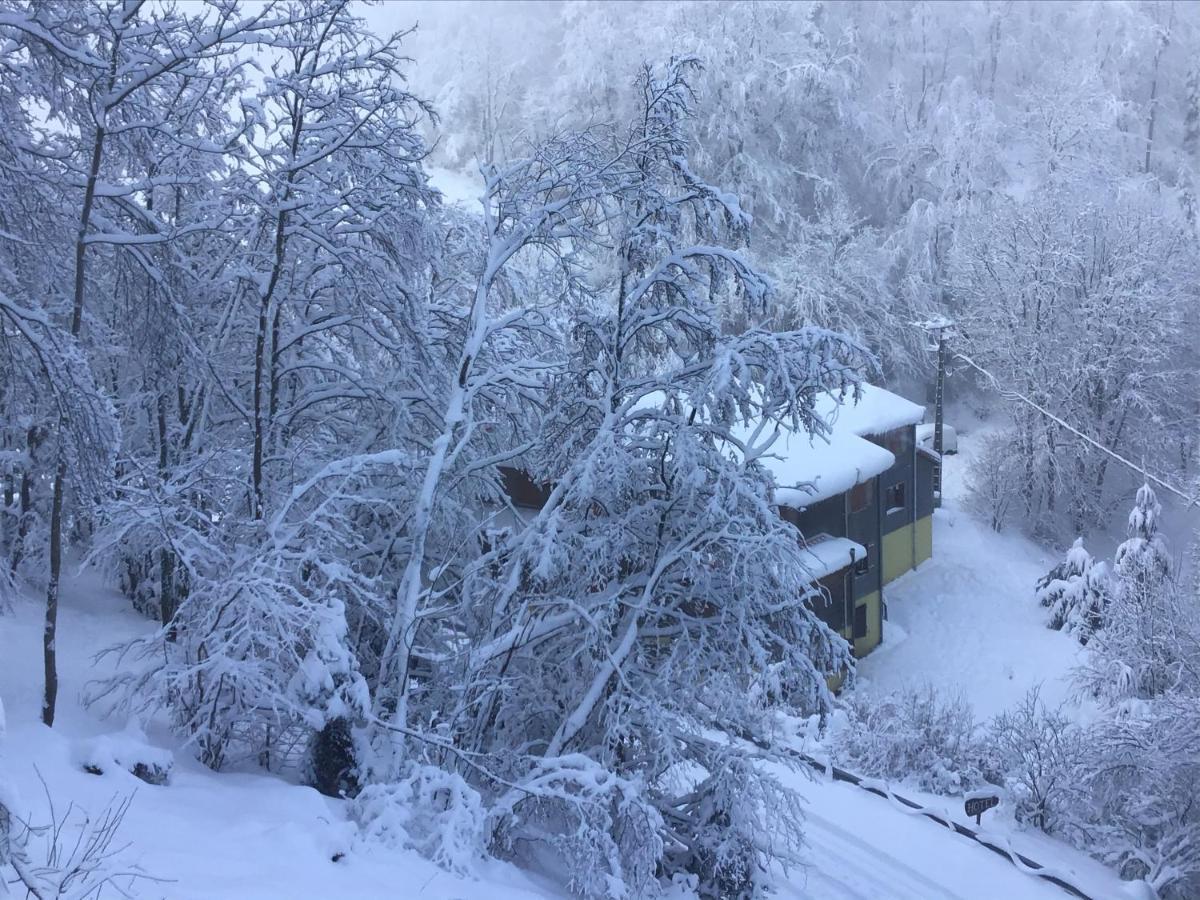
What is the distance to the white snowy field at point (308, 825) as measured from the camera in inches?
237

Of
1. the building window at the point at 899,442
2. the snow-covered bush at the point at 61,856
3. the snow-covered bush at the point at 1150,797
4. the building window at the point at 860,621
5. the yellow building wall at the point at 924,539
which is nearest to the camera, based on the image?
the snow-covered bush at the point at 61,856

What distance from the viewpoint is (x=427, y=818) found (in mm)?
7367

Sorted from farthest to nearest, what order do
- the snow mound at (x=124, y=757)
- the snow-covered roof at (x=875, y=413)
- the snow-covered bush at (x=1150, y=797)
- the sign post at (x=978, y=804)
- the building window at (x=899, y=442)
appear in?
the building window at (x=899, y=442) → the snow-covered roof at (x=875, y=413) → the snow-covered bush at (x=1150, y=797) → the sign post at (x=978, y=804) → the snow mound at (x=124, y=757)

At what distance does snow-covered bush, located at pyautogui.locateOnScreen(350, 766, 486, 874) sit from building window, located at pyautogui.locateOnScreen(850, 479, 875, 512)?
16817 mm

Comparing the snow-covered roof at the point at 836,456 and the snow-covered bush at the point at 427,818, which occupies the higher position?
the snow-covered roof at the point at 836,456

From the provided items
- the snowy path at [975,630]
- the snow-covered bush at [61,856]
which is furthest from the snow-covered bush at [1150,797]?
the snow-covered bush at [61,856]

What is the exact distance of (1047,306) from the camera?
104ft

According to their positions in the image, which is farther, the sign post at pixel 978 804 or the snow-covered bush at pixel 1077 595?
the snow-covered bush at pixel 1077 595

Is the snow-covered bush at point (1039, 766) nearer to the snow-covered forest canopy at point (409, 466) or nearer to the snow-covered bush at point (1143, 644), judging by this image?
the snow-covered forest canopy at point (409, 466)

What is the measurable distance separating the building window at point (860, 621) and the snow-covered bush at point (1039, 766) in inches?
285

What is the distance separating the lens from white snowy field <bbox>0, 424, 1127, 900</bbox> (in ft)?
19.7

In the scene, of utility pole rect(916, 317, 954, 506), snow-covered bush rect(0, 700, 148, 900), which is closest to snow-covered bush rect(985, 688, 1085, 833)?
snow-covered bush rect(0, 700, 148, 900)

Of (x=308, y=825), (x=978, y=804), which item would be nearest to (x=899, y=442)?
(x=978, y=804)

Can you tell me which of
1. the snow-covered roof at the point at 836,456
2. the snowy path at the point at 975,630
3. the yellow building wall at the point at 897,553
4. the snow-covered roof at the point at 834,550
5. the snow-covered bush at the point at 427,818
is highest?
the snow-covered roof at the point at 836,456
